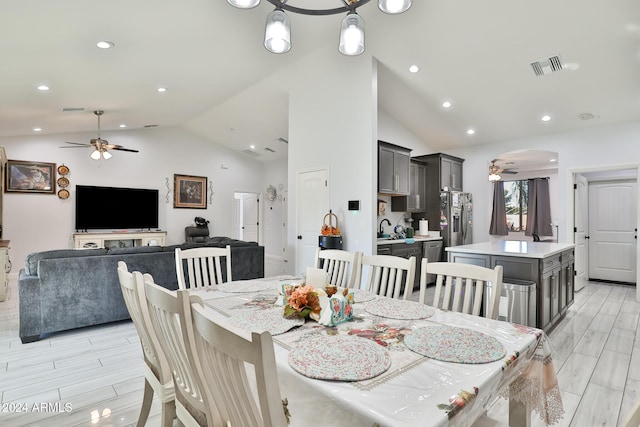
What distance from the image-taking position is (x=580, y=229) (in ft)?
18.9

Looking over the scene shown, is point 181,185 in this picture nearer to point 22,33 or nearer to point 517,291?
point 22,33

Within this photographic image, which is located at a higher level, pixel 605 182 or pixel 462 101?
pixel 462 101

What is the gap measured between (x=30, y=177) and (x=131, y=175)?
1748 millimetres

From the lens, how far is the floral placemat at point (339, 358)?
1.01 m

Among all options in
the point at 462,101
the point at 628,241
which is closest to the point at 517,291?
the point at 462,101

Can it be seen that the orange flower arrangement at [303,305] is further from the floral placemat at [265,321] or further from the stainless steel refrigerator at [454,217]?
the stainless steel refrigerator at [454,217]

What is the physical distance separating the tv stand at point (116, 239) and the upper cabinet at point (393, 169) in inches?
209

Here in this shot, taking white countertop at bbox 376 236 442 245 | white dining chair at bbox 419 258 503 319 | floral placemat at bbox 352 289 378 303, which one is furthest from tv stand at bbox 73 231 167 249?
white dining chair at bbox 419 258 503 319

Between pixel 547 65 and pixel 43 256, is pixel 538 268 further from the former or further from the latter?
pixel 43 256

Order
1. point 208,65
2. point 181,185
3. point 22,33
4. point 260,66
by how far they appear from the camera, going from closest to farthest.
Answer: point 22,33
point 208,65
point 260,66
point 181,185

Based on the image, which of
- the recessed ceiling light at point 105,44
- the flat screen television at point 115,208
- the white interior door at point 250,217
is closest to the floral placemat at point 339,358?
the recessed ceiling light at point 105,44

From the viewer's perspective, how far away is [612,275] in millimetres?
6207

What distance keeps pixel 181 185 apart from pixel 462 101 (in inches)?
257

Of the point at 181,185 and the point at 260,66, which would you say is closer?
the point at 260,66
